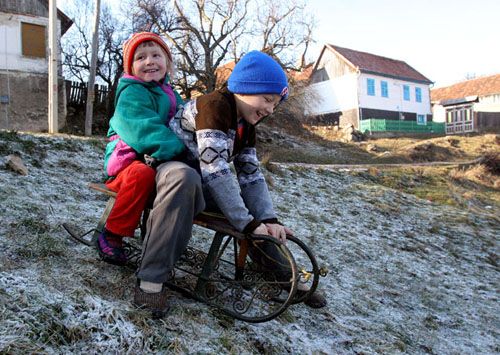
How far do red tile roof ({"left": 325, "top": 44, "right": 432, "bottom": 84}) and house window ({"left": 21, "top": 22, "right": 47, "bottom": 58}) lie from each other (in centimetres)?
1933

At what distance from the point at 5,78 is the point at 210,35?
26.3 ft

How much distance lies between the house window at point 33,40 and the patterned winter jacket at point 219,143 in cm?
1582

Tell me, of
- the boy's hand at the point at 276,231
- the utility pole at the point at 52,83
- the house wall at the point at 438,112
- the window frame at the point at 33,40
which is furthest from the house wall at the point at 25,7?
the house wall at the point at 438,112

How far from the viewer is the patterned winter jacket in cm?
220

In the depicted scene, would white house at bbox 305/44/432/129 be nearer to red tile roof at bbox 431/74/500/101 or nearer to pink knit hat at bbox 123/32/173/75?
red tile roof at bbox 431/74/500/101

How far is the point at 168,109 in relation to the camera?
103 inches

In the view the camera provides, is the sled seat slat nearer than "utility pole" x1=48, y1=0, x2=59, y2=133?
Yes

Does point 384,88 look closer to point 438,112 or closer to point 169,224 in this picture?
point 438,112

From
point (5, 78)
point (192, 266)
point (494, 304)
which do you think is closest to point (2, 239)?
point (192, 266)

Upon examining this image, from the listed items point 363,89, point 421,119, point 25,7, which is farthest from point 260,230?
point 421,119

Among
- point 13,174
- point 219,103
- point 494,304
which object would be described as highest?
point 219,103

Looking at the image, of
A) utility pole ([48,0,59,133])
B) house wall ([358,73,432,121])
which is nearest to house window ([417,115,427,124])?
house wall ([358,73,432,121])

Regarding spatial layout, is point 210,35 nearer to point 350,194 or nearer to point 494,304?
point 350,194

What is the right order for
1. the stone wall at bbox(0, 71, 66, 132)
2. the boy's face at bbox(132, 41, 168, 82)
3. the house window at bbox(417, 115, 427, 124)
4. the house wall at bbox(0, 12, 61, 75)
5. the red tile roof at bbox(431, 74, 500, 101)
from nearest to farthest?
the boy's face at bbox(132, 41, 168, 82) < the stone wall at bbox(0, 71, 66, 132) < the house wall at bbox(0, 12, 61, 75) < the house window at bbox(417, 115, 427, 124) < the red tile roof at bbox(431, 74, 500, 101)
